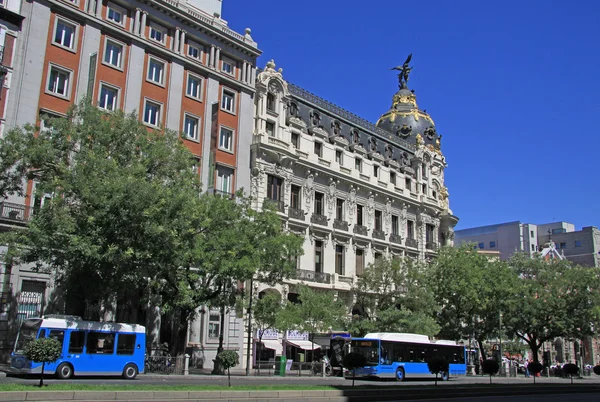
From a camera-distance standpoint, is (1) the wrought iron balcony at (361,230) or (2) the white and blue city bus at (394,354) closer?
(2) the white and blue city bus at (394,354)

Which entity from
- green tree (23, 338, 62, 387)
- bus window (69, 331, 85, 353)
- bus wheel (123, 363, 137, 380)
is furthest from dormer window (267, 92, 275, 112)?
green tree (23, 338, 62, 387)

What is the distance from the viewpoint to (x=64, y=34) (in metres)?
33.7

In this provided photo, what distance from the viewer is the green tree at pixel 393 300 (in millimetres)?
43312

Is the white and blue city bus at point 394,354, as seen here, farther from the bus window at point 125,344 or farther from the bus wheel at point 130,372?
the bus window at point 125,344

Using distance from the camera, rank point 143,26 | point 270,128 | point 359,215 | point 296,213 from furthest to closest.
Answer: point 359,215, point 270,128, point 296,213, point 143,26

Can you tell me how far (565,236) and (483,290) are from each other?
64179 millimetres

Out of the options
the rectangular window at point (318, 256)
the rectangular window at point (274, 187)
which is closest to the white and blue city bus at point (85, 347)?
the rectangular window at point (274, 187)

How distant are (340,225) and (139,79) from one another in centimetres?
2056

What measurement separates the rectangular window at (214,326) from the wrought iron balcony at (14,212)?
13477 mm

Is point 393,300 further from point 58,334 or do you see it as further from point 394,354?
point 58,334

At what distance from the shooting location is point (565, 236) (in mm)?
104625

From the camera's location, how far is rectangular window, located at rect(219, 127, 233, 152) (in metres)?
41.1

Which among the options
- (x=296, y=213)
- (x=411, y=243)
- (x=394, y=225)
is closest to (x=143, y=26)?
(x=296, y=213)

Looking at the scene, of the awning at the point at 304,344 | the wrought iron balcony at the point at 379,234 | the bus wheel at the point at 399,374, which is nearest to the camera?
the bus wheel at the point at 399,374
